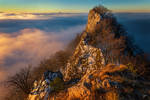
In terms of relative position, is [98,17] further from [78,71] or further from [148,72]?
[148,72]

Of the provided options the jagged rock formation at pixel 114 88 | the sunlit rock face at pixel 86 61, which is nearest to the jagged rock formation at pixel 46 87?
the jagged rock formation at pixel 114 88

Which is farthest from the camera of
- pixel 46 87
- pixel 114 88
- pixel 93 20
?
pixel 93 20

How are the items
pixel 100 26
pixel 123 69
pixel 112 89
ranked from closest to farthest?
pixel 112 89
pixel 123 69
pixel 100 26

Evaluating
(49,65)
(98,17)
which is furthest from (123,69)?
(49,65)

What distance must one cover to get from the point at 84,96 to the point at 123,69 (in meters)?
5.12

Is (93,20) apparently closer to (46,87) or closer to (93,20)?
(93,20)

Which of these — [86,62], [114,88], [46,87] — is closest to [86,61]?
[86,62]

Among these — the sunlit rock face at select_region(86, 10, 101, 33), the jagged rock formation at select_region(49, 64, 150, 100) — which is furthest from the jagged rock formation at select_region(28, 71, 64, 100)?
the sunlit rock face at select_region(86, 10, 101, 33)

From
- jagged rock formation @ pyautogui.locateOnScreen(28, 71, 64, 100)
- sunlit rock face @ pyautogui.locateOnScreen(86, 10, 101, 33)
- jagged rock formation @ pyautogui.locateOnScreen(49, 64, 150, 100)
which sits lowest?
jagged rock formation @ pyautogui.locateOnScreen(28, 71, 64, 100)

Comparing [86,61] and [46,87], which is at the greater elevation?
[86,61]

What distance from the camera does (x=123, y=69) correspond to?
11.5 m

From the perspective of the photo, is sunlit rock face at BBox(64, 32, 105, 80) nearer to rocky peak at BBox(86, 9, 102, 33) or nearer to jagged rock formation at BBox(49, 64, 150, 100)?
rocky peak at BBox(86, 9, 102, 33)

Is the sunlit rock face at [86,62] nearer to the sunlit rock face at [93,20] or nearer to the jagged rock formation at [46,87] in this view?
the jagged rock formation at [46,87]

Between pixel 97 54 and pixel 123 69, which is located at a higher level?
pixel 123 69
